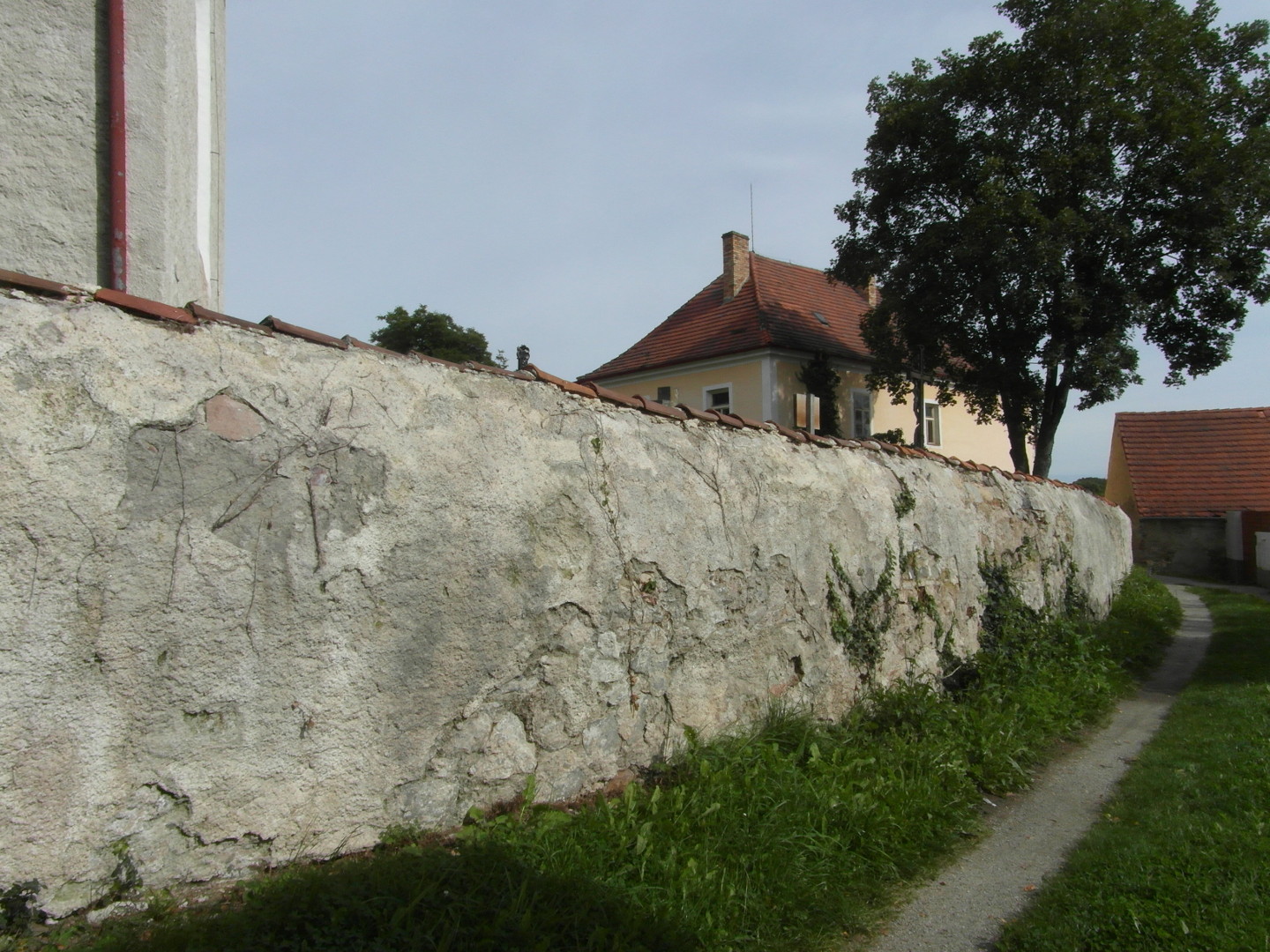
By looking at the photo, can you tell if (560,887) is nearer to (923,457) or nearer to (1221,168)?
(923,457)

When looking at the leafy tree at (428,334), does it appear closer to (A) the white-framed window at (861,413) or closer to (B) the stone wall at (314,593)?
(A) the white-framed window at (861,413)

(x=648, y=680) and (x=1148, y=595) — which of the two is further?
(x=1148, y=595)

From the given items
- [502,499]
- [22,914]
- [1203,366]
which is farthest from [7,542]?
[1203,366]

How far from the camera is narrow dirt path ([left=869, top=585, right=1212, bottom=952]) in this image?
3561 mm

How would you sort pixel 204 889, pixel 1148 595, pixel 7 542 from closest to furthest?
pixel 7 542
pixel 204 889
pixel 1148 595

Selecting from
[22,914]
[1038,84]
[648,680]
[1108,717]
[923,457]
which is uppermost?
[1038,84]

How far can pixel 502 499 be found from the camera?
3.79 meters

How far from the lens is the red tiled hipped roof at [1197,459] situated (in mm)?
25578

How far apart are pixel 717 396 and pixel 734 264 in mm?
4412

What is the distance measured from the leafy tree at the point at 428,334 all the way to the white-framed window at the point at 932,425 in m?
18.5

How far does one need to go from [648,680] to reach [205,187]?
564cm

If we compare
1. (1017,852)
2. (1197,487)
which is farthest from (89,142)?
(1197,487)

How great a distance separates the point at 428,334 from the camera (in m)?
40.3

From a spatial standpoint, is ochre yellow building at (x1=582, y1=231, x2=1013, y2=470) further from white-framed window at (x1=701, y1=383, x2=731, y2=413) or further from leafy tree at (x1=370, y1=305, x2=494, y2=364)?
leafy tree at (x1=370, y1=305, x2=494, y2=364)
